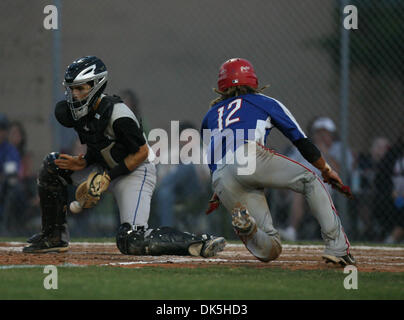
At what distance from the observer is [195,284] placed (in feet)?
15.4

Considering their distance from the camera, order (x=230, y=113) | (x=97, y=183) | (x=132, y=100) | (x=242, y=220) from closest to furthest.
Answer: (x=242, y=220) → (x=230, y=113) → (x=97, y=183) → (x=132, y=100)

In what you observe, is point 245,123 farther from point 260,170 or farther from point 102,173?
point 102,173

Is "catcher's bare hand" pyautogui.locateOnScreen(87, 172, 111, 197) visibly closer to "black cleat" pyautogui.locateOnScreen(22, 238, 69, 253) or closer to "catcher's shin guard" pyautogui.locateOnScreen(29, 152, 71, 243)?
"catcher's shin guard" pyautogui.locateOnScreen(29, 152, 71, 243)

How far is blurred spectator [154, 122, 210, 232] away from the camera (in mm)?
9414

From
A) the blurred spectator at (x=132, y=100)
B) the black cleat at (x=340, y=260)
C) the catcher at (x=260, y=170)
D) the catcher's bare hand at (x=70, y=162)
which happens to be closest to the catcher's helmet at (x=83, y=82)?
the catcher's bare hand at (x=70, y=162)

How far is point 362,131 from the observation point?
980 centimetres

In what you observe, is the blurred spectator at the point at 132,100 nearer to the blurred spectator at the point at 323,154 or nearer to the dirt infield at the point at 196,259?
the blurred spectator at the point at 323,154

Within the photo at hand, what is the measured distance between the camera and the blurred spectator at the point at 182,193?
30.9 feet

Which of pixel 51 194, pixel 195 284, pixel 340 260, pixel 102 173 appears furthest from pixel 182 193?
pixel 195 284

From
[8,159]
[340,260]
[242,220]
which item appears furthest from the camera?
[8,159]

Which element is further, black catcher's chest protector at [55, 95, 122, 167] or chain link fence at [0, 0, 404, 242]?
chain link fence at [0, 0, 404, 242]

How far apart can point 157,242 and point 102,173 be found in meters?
0.75

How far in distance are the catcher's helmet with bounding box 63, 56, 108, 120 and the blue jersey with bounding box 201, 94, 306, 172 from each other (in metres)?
1.09

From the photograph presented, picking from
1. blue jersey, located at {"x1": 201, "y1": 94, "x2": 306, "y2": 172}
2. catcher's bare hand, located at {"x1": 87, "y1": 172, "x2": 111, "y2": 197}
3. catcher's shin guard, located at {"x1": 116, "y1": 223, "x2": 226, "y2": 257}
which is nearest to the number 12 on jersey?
blue jersey, located at {"x1": 201, "y1": 94, "x2": 306, "y2": 172}
